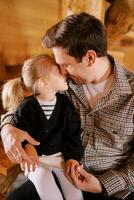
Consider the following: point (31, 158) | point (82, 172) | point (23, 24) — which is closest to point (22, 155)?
point (31, 158)

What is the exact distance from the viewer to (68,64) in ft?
3.91

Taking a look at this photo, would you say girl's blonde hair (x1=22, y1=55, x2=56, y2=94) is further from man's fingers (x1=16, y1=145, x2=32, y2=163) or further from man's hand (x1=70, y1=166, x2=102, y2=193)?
man's hand (x1=70, y1=166, x2=102, y2=193)

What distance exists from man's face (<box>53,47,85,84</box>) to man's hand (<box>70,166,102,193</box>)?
38cm

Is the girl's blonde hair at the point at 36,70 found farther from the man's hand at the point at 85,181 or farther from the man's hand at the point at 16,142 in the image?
the man's hand at the point at 85,181

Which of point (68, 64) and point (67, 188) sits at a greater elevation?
point (68, 64)

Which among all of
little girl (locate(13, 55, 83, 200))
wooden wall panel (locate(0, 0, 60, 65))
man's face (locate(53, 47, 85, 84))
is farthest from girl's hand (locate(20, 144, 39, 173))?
wooden wall panel (locate(0, 0, 60, 65))

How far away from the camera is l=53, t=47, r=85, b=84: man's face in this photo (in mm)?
1174

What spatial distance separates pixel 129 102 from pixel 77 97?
0.74 ft

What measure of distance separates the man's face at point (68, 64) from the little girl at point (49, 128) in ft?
0.09

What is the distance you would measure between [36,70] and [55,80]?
8 centimetres

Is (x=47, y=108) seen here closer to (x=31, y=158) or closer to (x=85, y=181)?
(x=31, y=158)

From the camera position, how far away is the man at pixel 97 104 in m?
1.17

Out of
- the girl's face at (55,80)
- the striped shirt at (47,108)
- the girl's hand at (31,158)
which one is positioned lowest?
the girl's hand at (31,158)

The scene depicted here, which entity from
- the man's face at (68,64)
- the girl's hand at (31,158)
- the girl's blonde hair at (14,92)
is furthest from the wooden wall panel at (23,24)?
the girl's hand at (31,158)
